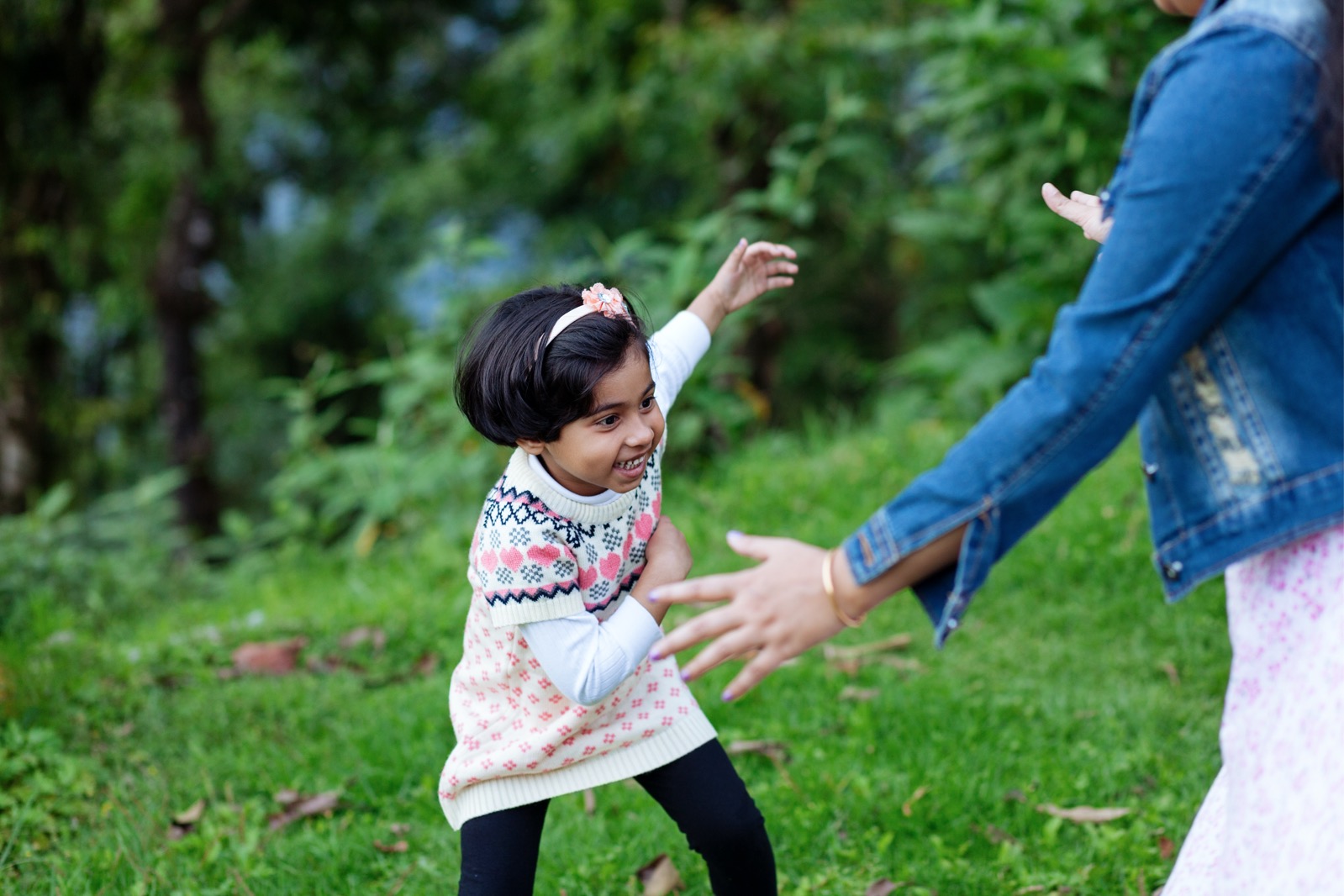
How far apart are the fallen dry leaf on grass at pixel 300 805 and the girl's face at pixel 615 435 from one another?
170cm

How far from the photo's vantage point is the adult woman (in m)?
1.35

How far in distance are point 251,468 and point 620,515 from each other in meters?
11.5

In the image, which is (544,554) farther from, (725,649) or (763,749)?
(763,749)

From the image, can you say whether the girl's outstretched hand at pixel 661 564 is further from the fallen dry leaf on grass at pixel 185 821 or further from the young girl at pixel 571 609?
the fallen dry leaf on grass at pixel 185 821

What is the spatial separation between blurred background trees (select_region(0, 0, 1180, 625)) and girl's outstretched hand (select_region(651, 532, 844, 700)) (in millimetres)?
2793

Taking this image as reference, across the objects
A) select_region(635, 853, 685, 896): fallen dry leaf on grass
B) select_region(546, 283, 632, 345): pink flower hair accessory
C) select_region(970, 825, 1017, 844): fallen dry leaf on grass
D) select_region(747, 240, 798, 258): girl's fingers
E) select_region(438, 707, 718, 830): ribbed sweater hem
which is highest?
select_region(747, 240, 798, 258): girl's fingers

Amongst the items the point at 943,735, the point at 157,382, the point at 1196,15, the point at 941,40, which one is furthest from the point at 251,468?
the point at 1196,15

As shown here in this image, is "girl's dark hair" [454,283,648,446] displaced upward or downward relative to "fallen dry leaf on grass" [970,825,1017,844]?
upward

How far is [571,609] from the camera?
75.1 inches

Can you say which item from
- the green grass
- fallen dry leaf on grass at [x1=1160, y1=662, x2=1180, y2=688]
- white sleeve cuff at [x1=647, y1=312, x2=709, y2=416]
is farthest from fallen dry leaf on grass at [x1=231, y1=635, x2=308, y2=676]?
fallen dry leaf on grass at [x1=1160, y1=662, x2=1180, y2=688]

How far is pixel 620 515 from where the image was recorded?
2.05 metres

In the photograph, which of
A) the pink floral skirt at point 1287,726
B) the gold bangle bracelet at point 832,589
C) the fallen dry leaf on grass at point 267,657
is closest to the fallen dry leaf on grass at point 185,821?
the fallen dry leaf on grass at point 267,657

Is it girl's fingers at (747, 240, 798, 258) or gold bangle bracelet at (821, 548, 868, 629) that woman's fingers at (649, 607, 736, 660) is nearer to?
gold bangle bracelet at (821, 548, 868, 629)

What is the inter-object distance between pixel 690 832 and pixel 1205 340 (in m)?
1.28
